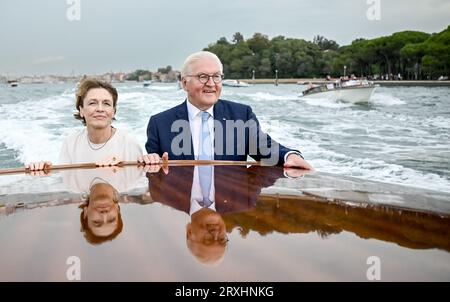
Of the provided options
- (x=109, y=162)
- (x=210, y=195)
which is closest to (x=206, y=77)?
(x=109, y=162)

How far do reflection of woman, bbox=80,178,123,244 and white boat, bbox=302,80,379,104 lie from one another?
19236 millimetres

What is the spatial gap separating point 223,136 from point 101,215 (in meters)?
0.96

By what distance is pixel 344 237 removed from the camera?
32.8 inches

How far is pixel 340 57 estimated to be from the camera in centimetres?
4653

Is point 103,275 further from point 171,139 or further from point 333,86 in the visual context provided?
point 333,86

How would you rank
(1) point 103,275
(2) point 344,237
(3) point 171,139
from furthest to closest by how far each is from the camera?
(3) point 171,139
(2) point 344,237
(1) point 103,275

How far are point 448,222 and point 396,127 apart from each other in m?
12.9

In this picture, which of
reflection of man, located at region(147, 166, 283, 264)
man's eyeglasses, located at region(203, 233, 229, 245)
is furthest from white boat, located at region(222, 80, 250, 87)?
man's eyeglasses, located at region(203, 233, 229, 245)

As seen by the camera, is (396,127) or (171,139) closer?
(171,139)

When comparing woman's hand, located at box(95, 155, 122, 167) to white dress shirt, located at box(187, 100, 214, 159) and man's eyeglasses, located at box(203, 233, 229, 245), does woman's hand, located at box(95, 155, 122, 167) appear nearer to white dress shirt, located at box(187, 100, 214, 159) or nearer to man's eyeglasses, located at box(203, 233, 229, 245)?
white dress shirt, located at box(187, 100, 214, 159)

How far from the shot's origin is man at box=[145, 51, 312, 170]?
183cm

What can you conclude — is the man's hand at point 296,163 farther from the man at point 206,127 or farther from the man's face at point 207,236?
the man's face at point 207,236

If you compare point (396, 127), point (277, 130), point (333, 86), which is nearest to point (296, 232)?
point (277, 130)

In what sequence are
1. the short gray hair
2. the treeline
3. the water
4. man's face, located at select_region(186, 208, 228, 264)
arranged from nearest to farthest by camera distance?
man's face, located at select_region(186, 208, 228, 264)
the short gray hair
the water
the treeline
